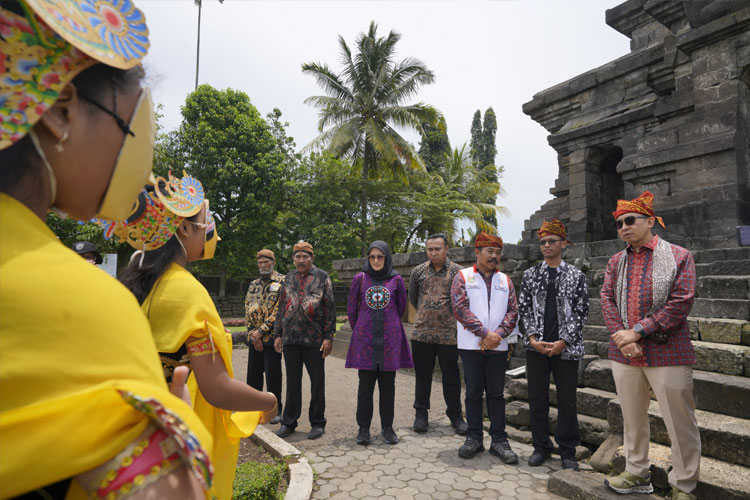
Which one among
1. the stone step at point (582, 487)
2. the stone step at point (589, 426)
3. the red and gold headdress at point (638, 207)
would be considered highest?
the red and gold headdress at point (638, 207)

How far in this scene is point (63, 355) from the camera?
67 cm

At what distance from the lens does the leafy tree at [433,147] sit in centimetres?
2762

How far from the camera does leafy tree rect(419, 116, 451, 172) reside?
90.6ft

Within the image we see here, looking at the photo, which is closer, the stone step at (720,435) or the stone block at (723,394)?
the stone step at (720,435)

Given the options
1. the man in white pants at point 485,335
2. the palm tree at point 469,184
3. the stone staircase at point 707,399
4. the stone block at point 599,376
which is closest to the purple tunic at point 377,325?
the man in white pants at point 485,335

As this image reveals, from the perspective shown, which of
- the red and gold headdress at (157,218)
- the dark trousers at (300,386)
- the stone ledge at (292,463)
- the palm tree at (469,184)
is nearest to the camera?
the red and gold headdress at (157,218)

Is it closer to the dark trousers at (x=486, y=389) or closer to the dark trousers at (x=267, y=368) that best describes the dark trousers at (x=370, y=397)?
the dark trousers at (x=486, y=389)

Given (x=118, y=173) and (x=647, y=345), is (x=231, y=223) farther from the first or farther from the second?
(x=118, y=173)

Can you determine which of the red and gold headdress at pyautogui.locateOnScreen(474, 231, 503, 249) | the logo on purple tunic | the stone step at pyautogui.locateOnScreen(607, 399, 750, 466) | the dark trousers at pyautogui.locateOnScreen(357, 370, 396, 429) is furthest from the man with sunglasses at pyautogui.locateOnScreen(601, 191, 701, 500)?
the logo on purple tunic

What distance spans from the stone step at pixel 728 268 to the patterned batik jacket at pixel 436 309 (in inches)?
118

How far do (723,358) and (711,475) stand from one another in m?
1.31

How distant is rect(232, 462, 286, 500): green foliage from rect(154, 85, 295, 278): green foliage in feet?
53.2

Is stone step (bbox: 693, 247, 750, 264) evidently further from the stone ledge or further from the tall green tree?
the tall green tree

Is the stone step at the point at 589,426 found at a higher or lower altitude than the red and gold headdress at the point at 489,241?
lower
